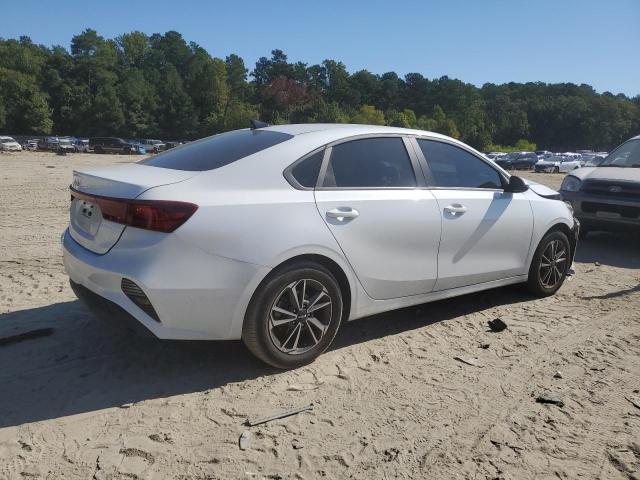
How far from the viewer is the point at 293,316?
137 inches

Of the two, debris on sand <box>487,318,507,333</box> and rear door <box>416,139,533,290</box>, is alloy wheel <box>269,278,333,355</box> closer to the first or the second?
rear door <box>416,139,533,290</box>

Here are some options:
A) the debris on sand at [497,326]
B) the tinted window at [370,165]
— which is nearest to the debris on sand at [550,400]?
the debris on sand at [497,326]

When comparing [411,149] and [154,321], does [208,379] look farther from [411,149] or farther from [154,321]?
[411,149]

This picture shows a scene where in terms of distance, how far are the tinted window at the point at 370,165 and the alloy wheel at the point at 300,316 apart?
738 mm

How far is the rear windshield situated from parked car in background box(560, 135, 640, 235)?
5824 mm

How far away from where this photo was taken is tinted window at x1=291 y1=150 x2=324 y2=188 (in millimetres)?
3586

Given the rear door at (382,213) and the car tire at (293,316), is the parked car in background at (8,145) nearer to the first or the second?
the rear door at (382,213)

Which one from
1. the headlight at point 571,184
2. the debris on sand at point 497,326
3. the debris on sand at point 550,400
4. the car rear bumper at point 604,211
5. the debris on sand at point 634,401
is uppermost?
the headlight at point 571,184

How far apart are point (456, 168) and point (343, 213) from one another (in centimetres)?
142

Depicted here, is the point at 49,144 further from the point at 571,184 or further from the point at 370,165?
the point at 370,165

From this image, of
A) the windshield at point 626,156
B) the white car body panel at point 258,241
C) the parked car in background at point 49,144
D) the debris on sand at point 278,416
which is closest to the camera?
the debris on sand at point 278,416

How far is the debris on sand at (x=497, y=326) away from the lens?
175 inches

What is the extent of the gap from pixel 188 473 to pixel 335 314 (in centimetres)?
146

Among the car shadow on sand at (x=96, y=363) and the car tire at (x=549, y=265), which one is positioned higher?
the car tire at (x=549, y=265)
